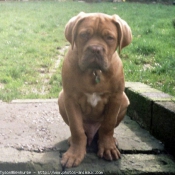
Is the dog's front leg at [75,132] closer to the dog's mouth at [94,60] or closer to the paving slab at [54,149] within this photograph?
the paving slab at [54,149]

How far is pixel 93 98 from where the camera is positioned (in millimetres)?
2564

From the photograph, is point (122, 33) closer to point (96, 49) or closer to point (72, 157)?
point (96, 49)

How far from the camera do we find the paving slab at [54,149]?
2465mm

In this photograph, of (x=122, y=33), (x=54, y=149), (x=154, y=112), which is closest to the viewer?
(x=122, y=33)

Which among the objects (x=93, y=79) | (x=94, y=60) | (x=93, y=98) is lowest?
(x=93, y=98)

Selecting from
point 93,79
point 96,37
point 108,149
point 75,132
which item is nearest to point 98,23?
point 96,37

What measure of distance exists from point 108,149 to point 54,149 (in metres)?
0.38


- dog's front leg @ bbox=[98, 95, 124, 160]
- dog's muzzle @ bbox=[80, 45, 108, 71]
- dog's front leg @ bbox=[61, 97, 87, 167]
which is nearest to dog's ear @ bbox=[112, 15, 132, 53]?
dog's muzzle @ bbox=[80, 45, 108, 71]

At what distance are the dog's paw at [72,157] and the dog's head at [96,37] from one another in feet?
1.84

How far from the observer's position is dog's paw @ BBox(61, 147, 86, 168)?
97.0 inches

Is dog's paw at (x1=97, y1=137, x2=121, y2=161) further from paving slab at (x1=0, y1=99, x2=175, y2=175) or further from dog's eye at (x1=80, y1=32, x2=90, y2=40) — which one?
dog's eye at (x1=80, y1=32, x2=90, y2=40)

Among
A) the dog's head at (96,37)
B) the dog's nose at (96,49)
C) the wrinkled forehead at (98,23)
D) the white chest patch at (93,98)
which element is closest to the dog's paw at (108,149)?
the white chest patch at (93,98)

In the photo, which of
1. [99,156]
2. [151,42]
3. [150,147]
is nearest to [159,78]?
[151,42]

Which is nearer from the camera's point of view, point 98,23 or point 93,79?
point 98,23
